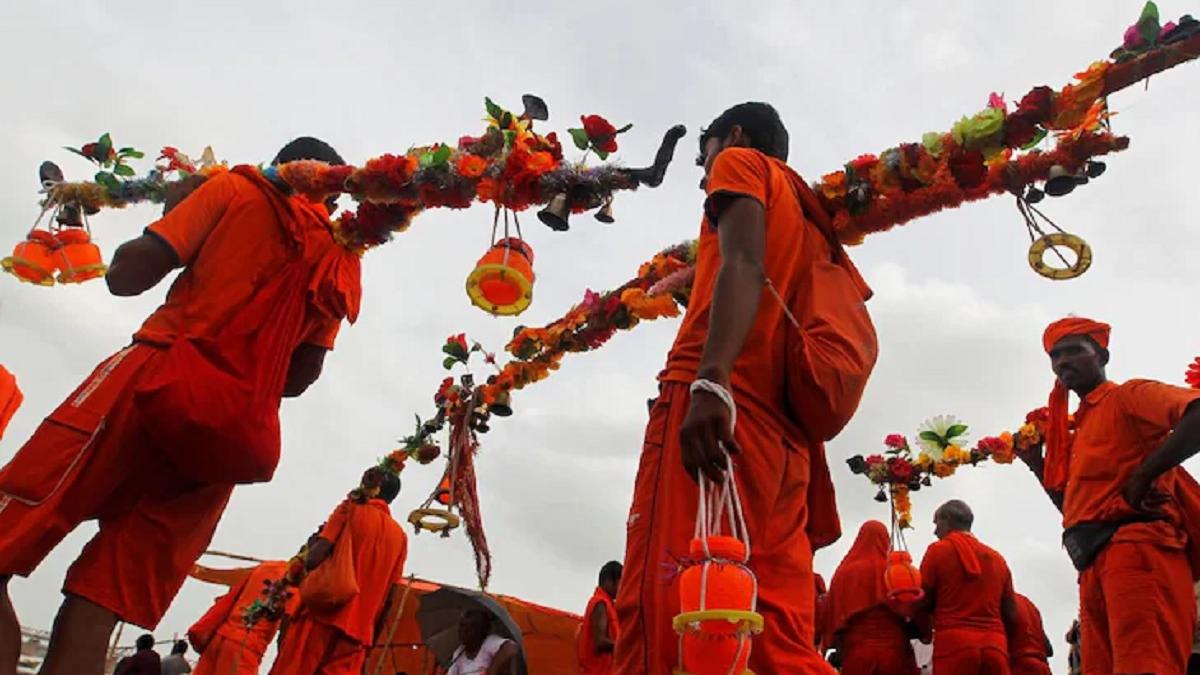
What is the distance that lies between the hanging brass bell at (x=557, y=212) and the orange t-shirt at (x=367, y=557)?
3786 millimetres

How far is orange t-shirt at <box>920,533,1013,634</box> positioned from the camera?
6152 millimetres

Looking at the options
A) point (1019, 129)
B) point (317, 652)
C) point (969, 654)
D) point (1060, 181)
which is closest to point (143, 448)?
point (1019, 129)

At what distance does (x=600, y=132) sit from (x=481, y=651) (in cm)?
425

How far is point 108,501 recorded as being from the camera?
9.40ft

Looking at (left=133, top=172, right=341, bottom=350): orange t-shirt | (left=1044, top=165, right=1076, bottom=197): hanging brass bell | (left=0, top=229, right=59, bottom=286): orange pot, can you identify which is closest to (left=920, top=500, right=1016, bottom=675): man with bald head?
(left=1044, top=165, right=1076, bottom=197): hanging brass bell

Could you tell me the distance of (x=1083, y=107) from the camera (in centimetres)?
342

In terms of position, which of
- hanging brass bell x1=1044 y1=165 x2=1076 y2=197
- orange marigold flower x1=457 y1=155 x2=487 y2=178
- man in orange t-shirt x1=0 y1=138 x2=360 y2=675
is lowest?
man in orange t-shirt x1=0 y1=138 x2=360 y2=675

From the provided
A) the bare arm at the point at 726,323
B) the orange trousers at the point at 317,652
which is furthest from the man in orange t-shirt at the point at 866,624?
the bare arm at the point at 726,323

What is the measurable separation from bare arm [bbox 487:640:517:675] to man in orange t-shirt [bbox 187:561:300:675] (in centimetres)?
197

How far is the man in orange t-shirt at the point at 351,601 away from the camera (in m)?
6.41

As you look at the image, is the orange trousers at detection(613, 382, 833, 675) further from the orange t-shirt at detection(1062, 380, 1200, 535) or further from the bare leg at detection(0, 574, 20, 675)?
the orange t-shirt at detection(1062, 380, 1200, 535)

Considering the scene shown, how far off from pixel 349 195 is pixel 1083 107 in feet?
8.90

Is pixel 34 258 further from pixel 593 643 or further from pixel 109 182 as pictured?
pixel 593 643

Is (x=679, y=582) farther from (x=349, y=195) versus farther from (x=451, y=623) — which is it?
(x=451, y=623)
